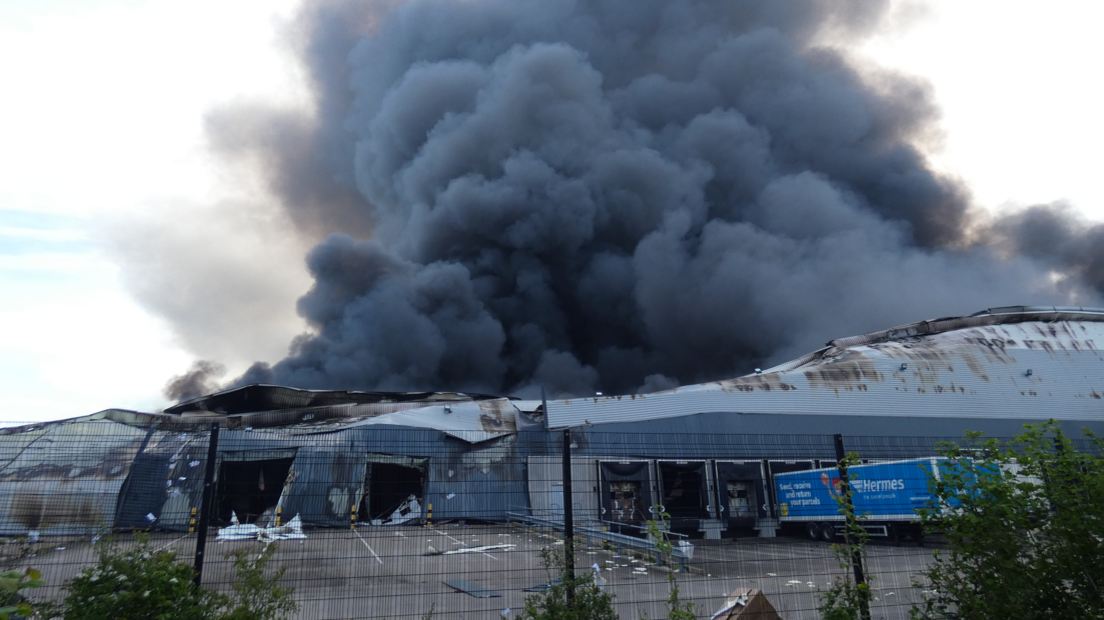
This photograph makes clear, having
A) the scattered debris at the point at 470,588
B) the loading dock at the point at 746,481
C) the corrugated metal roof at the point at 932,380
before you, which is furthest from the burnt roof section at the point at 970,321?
the scattered debris at the point at 470,588

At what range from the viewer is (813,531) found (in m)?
16.4

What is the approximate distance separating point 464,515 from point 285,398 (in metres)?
21.3

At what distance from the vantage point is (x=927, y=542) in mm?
14250

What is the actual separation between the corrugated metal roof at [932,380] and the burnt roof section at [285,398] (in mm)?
8331

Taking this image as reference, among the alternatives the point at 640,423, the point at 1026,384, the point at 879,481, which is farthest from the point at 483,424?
the point at 1026,384

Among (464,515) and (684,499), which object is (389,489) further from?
(684,499)

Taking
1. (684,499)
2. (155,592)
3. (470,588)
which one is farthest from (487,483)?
(155,592)

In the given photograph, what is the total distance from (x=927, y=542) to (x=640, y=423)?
9209mm

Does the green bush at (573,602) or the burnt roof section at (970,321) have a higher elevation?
the burnt roof section at (970,321)

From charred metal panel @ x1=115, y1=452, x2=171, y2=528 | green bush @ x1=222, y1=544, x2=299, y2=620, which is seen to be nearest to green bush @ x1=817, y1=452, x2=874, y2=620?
green bush @ x1=222, y1=544, x2=299, y2=620

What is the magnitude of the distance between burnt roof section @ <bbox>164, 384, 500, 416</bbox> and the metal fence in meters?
6.72

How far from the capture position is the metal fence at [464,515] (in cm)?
579

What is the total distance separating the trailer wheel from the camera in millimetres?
16266

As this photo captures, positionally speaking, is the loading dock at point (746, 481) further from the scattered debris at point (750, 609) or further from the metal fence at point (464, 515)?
the scattered debris at point (750, 609)
